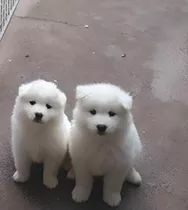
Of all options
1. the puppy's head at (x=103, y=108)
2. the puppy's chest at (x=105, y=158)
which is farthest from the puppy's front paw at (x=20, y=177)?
the puppy's head at (x=103, y=108)

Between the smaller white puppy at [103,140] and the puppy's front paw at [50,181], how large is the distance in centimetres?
8

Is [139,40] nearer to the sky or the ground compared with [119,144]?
nearer to the ground

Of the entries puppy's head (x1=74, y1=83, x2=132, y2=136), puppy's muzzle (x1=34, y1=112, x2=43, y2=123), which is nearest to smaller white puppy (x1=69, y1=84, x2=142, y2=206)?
puppy's head (x1=74, y1=83, x2=132, y2=136)

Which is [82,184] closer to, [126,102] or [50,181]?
[50,181]

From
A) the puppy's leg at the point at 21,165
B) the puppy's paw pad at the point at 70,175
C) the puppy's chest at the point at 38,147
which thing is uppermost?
the puppy's chest at the point at 38,147

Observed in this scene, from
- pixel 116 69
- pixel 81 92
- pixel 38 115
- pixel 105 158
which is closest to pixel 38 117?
pixel 38 115

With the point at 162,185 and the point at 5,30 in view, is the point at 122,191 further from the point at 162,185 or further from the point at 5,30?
the point at 5,30

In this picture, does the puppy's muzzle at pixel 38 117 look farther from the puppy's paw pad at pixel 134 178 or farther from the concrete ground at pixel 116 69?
the puppy's paw pad at pixel 134 178

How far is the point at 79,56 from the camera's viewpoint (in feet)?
8.59

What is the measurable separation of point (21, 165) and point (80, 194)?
24 centimetres

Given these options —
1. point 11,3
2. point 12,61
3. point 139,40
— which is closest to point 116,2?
point 139,40

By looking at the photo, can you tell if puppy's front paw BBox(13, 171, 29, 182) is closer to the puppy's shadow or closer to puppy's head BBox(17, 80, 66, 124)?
the puppy's shadow

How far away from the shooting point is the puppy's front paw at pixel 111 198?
1839 mm

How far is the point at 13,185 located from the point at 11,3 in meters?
1.31
